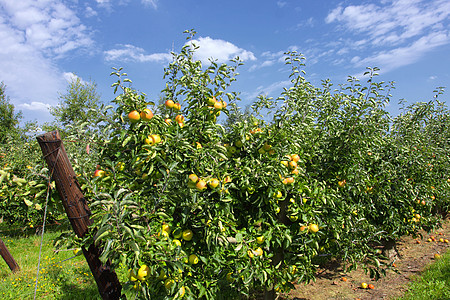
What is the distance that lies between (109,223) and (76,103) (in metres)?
20.9

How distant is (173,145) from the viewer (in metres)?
2.12

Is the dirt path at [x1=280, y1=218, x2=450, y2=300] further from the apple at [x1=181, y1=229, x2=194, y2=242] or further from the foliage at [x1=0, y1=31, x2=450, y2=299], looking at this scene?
the apple at [x1=181, y1=229, x2=194, y2=242]

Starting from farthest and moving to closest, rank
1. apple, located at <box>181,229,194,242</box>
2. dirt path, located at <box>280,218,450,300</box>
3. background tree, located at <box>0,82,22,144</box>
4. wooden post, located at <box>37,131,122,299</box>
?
1. background tree, located at <box>0,82,22,144</box>
2. dirt path, located at <box>280,218,450,300</box>
3. apple, located at <box>181,229,194,242</box>
4. wooden post, located at <box>37,131,122,299</box>

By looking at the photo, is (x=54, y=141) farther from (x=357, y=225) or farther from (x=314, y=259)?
(x=314, y=259)

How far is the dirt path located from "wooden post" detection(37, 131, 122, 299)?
267 centimetres

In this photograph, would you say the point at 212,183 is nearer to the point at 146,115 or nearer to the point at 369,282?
the point at 146,115

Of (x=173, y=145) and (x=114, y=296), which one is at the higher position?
(x=173, y=145)

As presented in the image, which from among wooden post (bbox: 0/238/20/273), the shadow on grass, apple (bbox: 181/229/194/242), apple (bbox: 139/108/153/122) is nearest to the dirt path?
apple (bbox: 181/229/194/242)

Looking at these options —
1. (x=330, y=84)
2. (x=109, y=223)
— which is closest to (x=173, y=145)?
(x=109, y=223)

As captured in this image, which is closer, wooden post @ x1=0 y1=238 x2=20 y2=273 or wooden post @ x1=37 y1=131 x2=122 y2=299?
wooden post @ x1=37 y1=131 x2=122 y2=299

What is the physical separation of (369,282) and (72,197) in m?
4.64

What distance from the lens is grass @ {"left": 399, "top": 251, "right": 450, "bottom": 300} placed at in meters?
3.58

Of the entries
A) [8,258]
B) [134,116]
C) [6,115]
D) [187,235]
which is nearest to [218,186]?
[187,235]

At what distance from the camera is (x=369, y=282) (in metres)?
4.41
